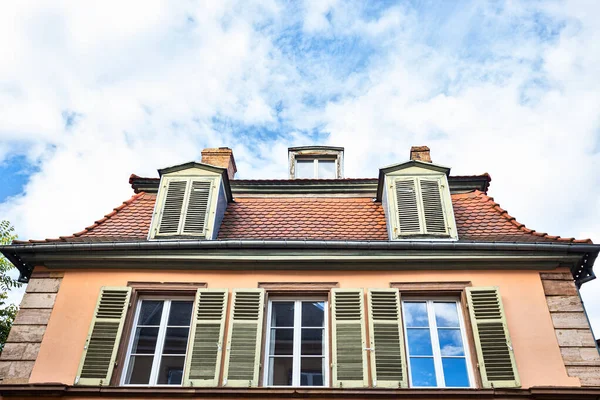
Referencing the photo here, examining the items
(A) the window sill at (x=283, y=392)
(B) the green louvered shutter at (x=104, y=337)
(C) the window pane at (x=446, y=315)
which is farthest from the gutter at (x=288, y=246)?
(A) the window sill at (x=283, y=392)

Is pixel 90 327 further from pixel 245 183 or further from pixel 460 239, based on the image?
pixel 460 239

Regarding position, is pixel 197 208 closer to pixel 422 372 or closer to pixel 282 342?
pixel 282 342

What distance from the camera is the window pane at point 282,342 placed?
339 inches

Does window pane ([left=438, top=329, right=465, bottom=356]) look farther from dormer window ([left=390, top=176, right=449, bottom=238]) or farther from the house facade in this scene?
dormer window ([left=390, top=176, right=449, bottom=238])

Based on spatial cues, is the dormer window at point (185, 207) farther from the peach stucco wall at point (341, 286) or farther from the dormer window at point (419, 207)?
the dormer window at point (419, 207)

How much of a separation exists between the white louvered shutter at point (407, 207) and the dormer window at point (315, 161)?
354 centimetres

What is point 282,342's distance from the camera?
8.71 m

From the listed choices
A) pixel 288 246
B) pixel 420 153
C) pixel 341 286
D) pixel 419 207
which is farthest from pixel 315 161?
pixel 341 286

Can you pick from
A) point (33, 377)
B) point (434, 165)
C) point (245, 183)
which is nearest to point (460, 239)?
point (434, 165)

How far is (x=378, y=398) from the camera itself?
7797mm

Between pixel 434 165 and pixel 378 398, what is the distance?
484 centimetres

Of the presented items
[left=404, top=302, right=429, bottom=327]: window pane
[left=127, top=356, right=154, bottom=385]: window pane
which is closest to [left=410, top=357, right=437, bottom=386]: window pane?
[left=404, top=302, right=429, bottom=327]: window pane

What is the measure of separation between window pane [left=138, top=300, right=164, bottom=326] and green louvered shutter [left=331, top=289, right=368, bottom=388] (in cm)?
273

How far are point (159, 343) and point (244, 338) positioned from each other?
1.28 meters
